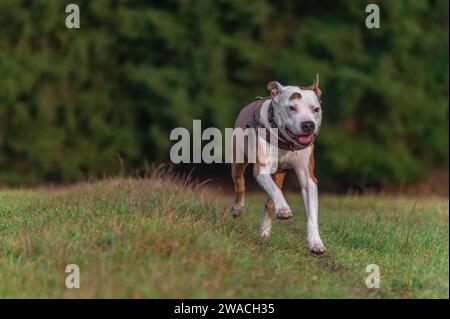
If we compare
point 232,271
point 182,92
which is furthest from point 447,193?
point 232,271

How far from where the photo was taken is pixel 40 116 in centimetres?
1463

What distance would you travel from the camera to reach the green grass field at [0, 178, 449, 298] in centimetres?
511

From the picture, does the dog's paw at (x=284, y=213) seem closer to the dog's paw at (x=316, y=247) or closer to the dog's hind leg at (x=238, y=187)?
the dog's paw at (x=316, y=247)

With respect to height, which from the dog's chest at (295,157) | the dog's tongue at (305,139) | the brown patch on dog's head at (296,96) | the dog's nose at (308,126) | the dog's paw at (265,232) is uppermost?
the brown patch on dog's head at (296,96)

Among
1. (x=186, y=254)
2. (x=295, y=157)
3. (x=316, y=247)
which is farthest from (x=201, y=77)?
(x=186, y=254)

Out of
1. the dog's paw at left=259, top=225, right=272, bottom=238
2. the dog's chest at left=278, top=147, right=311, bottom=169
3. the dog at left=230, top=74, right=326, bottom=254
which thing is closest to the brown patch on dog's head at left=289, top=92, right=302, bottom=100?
the dog at left=230, top=74, right=326, bottom=254

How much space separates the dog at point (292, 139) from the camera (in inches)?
245

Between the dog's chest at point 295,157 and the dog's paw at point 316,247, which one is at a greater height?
the dog's chest at point 295,157

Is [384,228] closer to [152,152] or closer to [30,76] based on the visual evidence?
[152,152]

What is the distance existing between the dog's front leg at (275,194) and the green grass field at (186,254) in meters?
0.35

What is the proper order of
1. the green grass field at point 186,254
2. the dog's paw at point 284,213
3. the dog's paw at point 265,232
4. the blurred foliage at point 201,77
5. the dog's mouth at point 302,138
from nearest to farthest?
the green grass field at point 186,254 → the dog's paw at point 284,213 → the dog's mouth at point 302,138 → the dog's paw at point 265,232 → the blurred foliage at point 201,77

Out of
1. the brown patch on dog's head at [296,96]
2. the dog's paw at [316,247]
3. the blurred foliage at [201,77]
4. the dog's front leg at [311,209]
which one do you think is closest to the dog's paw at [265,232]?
the dog's front leg at [311,209]

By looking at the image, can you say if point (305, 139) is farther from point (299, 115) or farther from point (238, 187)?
point (238, 187)

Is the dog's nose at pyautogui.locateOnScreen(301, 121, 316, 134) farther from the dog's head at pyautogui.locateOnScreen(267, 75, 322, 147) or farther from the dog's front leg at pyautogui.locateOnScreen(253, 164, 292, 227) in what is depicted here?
the dog's front leg at pyautogui.locateOnScreen(253, 164, 292, 227)
